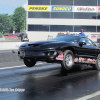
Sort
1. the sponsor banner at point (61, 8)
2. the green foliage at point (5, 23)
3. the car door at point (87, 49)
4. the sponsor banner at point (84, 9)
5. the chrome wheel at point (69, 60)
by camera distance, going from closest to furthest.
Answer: the chrome wheel at point (69, 60) < the car door at point (87, 49) < the sponsor banner at point (61, 8) < the sponsor banner at point (84, 9) < the green foliage at point (5, 23)

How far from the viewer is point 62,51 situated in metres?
7.74

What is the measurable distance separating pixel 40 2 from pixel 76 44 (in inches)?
2049

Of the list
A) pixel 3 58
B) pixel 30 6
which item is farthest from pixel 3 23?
pixel 3 58

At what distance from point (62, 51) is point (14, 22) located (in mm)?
137398

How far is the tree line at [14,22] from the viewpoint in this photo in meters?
133

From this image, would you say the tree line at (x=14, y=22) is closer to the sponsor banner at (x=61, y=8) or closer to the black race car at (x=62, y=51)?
the sponsor banner at (x=61, y=8)

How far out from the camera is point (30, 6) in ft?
194

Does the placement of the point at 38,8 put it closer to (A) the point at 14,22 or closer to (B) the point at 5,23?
(B) the point at 5,23

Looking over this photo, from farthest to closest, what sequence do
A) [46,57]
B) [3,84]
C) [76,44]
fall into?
[76,44]
[46,57]
[3,84]

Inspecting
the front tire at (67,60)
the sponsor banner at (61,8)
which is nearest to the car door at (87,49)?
Result: the front tire at (67,60)

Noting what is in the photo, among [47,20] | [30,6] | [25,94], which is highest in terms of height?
[30,6]

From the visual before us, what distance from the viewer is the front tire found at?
7.80m

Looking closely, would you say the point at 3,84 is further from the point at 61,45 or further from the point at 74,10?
the point at 74,10

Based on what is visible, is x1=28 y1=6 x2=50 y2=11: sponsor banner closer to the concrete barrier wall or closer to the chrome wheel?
the concrete barrier wall
